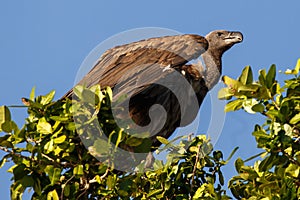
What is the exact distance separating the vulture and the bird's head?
0.81 m

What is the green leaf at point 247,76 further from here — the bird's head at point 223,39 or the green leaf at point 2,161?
the bird's head at point 223,39

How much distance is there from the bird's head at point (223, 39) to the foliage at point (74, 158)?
14.4ft

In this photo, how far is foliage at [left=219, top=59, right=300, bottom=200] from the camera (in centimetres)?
→ 593

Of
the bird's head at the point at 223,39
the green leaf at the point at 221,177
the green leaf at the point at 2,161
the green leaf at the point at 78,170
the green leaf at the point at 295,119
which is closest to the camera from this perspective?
the green leaf at the point at 295,119

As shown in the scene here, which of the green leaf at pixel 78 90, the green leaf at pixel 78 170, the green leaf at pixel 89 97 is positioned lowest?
the green leaf at pixel 78 170

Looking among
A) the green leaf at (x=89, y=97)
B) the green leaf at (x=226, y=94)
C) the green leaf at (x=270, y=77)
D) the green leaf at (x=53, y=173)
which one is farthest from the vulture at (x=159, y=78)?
the green leaf at (x=270, y=77)

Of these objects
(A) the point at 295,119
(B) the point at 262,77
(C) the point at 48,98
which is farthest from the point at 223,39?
(A) the point at 295,119

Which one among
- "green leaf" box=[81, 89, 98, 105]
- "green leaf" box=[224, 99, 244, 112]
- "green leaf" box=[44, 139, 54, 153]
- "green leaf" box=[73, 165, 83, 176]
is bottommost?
"green leaf" box=[224, 99, 244, 112]

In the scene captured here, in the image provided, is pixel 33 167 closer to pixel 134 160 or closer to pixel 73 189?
pixel 73 189

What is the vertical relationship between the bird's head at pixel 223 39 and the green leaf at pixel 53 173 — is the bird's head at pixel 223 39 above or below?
above

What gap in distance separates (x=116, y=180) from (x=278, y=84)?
1.57 metres

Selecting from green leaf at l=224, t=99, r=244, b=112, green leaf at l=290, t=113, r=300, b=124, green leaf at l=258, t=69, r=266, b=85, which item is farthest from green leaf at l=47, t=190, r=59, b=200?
green leaf at l=290, t=113, r=300, b=124

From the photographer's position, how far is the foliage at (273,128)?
5934 mm

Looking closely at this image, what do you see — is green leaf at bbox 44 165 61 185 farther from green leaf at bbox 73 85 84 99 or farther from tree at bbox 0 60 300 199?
green leaf at bbox 73 85 84 99
